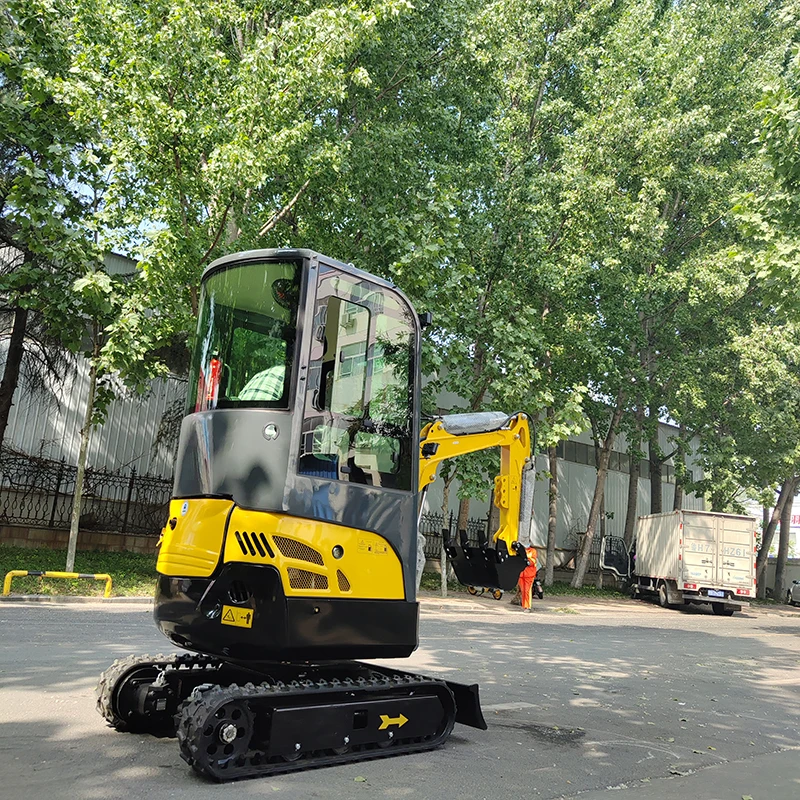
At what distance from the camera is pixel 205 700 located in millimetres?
4660

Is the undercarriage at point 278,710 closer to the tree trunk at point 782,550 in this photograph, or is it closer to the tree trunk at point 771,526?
the tree trunk at point 771,526

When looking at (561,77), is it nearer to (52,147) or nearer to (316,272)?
(52,147)

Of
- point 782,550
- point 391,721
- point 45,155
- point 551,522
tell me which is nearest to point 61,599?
point 45,155

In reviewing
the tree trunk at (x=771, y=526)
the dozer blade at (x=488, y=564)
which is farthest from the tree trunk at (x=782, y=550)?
the dozer blade at (x=488, y=564)

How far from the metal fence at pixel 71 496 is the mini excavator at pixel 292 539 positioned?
50.4 ft

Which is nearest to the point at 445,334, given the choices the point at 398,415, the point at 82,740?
the point at 398,415

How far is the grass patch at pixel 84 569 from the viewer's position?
14.6 meters

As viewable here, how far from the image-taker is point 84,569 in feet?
56.9

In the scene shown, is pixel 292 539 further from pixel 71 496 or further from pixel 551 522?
pixel 551 522

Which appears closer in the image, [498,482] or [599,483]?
[498,482]

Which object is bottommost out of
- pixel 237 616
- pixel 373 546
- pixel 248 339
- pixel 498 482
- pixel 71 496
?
pixel 237 616

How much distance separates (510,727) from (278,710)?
276cm

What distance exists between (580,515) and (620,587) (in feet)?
16.7

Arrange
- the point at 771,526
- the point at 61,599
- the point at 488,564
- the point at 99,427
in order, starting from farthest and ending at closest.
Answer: the point at 771,526 → the point at 99,427 → the point at 61,599 → the point at 488,564
